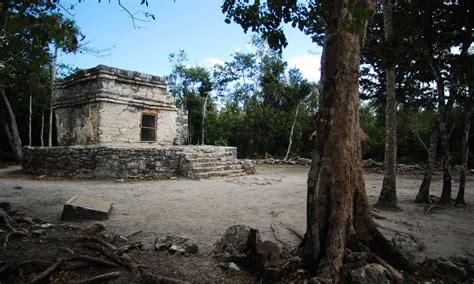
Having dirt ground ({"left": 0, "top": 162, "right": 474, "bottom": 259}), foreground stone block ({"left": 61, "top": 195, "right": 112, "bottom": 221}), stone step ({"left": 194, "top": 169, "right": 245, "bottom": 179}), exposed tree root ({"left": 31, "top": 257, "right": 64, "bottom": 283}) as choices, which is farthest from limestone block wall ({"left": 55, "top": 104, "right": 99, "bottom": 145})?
exposed tree root ({"left": 31, "top": 257, "right": 64, "bottom": 283})

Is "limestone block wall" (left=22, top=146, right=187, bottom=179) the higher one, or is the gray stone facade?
the gray stone facade

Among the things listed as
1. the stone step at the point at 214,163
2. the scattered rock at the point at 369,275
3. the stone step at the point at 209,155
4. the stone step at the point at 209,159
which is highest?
the stone step at the point at 209,155

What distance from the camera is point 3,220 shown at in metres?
4.78

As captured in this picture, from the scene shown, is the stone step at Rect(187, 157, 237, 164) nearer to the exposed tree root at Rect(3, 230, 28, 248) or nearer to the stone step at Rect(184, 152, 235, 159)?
the stone step at Rect(184, 152, 235, 159)

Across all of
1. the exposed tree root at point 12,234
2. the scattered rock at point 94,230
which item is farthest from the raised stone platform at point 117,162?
the exposed tree root at point 12,234

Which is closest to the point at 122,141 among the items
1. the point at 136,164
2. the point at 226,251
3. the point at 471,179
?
the point at 136,164

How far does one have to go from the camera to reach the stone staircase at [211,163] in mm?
12180

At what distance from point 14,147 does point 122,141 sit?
28.0 ft

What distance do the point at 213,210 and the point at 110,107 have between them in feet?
28.5

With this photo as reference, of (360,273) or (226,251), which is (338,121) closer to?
(360,273)

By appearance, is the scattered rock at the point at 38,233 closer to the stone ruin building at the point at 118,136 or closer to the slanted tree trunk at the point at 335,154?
the slanted tree trunk at the point at 335,154

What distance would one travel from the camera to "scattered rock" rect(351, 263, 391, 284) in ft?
10.1

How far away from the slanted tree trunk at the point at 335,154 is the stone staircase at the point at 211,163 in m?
8.77

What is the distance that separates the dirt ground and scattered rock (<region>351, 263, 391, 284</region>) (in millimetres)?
1580
